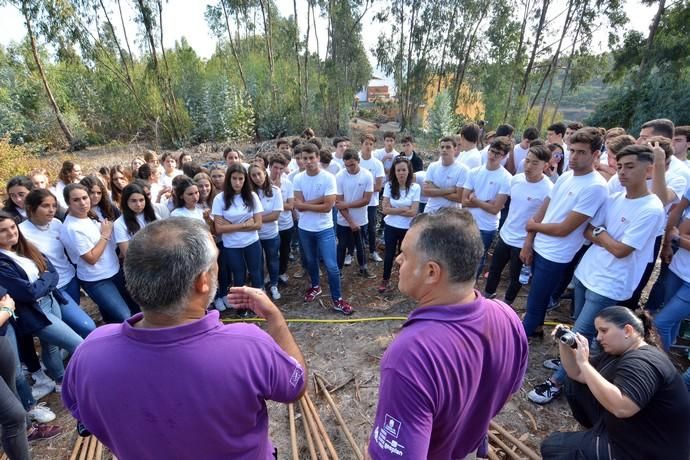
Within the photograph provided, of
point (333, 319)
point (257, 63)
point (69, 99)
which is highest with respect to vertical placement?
point (257, 63)

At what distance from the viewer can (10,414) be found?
7.64 ft

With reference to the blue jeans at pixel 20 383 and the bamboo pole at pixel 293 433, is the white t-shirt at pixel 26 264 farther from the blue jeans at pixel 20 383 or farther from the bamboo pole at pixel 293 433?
the bamboo pole at pixel 293 433

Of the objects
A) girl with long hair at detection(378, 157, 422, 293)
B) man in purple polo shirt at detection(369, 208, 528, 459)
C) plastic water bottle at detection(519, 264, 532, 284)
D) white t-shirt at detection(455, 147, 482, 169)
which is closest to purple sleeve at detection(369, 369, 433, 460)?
man in purple polo shirt at detection(369, 208, 528, 459)

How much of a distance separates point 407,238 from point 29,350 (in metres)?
4.01

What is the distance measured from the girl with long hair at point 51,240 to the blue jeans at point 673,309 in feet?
17.6

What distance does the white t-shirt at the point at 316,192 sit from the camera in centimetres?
476

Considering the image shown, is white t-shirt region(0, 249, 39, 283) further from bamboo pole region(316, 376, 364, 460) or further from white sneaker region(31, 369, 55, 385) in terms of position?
bamboo pole region(316, 376, 364, 460)

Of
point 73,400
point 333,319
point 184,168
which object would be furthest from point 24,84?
point 73,400

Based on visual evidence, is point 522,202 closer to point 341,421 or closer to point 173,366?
point 341,421

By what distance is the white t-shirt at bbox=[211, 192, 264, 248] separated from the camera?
446 cm

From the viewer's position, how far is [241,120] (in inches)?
653

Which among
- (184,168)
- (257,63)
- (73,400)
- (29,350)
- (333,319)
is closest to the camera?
(73,400)

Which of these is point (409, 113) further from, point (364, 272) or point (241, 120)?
→ point (364, 272)

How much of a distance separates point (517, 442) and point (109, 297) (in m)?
3.94
